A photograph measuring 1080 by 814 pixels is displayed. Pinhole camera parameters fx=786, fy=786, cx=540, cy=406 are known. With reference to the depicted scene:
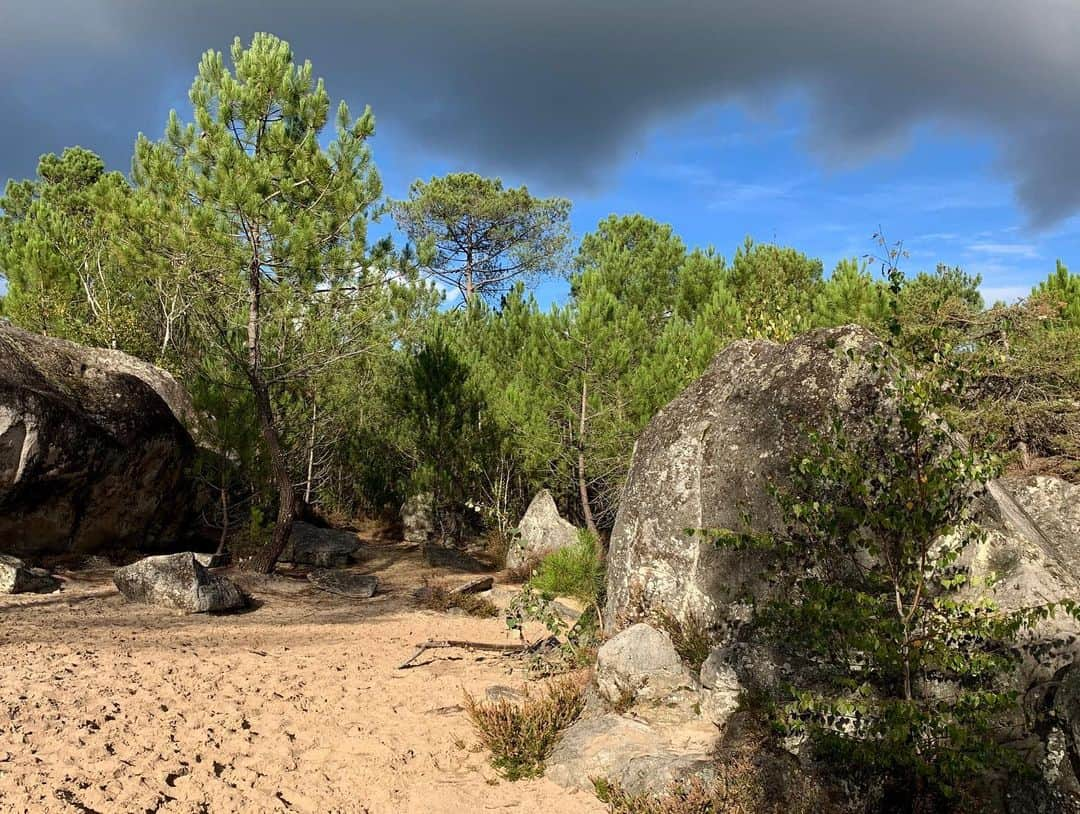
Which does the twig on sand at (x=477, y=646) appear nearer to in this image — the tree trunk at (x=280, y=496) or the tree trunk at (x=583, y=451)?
the tree trunk at (x=280, y=496)

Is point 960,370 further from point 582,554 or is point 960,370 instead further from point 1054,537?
point 582,554

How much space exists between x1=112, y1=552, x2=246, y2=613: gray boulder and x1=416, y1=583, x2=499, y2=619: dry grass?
2.58 meters

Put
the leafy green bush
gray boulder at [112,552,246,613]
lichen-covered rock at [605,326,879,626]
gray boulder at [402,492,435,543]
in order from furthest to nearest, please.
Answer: gray boulder at [402,492,435,543], the leafy green bush, gray boulder at [112,552,246,613], lichen-covered rock at [605,326,879,626]

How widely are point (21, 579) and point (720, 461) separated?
7.91 m

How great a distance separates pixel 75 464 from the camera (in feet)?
35.0

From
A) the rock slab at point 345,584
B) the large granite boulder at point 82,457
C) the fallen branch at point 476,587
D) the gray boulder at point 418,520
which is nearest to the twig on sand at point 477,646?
the fallen branch at point 476,587

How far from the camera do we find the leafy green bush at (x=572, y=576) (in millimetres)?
10670

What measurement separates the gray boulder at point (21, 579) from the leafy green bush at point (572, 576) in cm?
581

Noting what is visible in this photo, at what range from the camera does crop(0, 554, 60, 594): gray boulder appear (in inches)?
346

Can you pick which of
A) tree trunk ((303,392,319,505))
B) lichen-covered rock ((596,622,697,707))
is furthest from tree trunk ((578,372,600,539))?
lichen-covered rock ((596,622,697,707))

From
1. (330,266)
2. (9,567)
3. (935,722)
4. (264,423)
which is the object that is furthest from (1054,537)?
(9,567)

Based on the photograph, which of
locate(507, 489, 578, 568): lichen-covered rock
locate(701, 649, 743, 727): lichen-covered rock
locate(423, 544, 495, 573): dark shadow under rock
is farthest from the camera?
locate(423, 544, 495, 573): dark shadow under rock

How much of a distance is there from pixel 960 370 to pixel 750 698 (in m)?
2.53

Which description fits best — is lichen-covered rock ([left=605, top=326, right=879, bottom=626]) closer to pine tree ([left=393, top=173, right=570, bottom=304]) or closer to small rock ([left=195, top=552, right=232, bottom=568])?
small rock ([left=195, top=552, right=232, bottom=568])
